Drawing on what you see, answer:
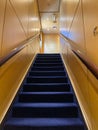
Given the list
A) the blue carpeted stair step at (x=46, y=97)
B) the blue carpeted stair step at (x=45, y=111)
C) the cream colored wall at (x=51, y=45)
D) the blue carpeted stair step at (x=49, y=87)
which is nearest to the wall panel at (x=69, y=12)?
the blue carpeted stair step at (x=49, y=87)

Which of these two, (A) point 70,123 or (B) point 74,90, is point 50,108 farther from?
(B) point 74,90

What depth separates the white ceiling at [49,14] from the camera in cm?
776

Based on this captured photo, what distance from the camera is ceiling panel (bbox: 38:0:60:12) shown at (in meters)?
7.58

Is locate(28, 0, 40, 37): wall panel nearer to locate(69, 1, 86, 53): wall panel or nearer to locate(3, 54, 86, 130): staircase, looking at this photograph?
locate(3, 54, 86, 130): staircase

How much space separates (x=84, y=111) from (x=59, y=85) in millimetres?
1082

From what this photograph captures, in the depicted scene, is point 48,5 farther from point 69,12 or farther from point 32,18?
point 69,12

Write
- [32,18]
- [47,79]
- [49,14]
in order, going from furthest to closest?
[49,14] → [32,18] → [47,79]

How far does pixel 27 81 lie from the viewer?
3809 mm

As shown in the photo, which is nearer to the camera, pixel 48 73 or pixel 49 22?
pixel 48 73

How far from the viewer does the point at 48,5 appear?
793cm

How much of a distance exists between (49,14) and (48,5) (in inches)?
46.4

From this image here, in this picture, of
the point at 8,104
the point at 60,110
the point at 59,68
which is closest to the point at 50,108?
the point at 60,110

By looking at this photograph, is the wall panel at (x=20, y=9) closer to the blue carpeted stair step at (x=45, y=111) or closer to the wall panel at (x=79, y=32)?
the wall panel at (x=79, y=32)

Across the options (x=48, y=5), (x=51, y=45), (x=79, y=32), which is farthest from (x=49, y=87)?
(x=51, y=45)
